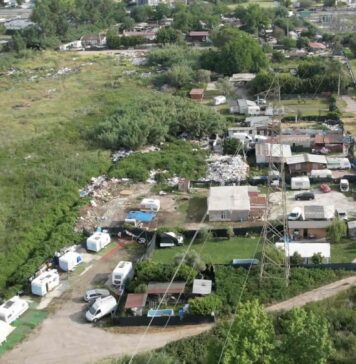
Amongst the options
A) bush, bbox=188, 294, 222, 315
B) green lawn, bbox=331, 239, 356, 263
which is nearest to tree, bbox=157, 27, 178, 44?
green lawn, bbox=331, 239, 356, 263

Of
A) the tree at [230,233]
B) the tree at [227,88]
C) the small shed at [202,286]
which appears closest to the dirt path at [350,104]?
the tree at [227,88]

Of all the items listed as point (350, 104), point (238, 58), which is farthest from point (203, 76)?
point (350, 104)

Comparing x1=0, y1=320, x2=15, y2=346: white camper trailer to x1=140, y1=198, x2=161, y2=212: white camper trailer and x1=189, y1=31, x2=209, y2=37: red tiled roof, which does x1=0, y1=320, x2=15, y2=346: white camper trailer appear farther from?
x1=189, y1=31, x2=209, y2=37: red tiled roof

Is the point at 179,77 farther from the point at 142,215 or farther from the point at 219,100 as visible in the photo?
the point at 142,215

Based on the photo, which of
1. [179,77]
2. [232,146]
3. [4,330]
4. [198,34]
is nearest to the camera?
[4,330]

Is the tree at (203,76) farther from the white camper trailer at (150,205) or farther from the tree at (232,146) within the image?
the white camper trailer at (150,205)

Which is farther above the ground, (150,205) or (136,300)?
(136,300)

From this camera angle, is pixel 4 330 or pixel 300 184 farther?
pixel 300 184

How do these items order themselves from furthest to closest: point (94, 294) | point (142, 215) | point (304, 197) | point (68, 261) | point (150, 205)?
point (304, 197) < point (150, 205) < point (142, 215) < point (68, 261) < point (94, 294)
